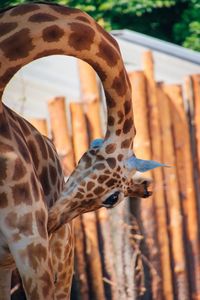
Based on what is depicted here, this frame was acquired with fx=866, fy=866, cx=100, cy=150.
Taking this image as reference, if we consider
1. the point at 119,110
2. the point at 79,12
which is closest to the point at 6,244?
the point at 119,110

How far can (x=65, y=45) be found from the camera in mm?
2432

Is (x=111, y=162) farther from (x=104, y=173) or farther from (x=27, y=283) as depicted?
(x=27, y=283)

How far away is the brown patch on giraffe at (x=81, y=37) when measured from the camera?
2438 mm

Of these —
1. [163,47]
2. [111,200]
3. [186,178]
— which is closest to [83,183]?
[111,200]

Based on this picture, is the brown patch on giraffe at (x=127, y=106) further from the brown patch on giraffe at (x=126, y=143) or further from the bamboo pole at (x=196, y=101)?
the bamboo pole at (x=196, y=101)

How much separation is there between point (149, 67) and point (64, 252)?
2821mm

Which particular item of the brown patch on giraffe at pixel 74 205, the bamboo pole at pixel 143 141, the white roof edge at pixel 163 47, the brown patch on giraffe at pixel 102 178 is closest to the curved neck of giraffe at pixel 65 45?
the brown patch on giraffe at pixel 102 178

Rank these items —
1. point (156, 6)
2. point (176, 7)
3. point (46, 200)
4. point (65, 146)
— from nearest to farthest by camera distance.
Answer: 1. point (46, 200)
2. point (65, 146)
3. point (156, 6)
4. point (176, 7)

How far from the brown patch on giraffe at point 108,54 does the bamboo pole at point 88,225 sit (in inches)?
101

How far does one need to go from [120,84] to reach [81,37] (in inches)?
8.1

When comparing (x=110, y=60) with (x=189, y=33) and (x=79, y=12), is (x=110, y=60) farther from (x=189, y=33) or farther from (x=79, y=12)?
(x=189, y=33)

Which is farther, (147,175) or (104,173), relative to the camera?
(147,175)

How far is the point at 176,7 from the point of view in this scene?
11359 millimetres

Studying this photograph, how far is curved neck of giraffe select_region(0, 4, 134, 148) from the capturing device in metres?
2.36
